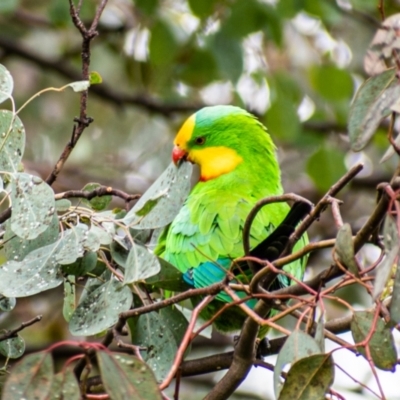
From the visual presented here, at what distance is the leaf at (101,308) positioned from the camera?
66.6 inches

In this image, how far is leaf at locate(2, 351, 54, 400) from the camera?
1.25 metres

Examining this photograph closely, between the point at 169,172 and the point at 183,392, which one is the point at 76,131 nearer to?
the point at 169,172

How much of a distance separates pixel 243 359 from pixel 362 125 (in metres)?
0.67

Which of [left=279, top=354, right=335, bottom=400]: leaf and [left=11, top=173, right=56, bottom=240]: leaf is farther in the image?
[left=11, top=173, right=56, bottom=240]: leaf

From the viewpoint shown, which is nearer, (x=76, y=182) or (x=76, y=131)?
(x=76, y=131)

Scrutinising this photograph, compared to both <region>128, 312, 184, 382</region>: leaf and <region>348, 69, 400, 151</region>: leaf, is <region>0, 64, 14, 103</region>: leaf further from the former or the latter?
<region>348, 69, 400, 151</region>: leaf

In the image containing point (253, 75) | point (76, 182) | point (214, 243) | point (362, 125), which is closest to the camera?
point (362, 125)

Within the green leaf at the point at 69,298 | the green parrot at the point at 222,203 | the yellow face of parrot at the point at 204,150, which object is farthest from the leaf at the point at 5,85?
the yellow face of parrot at the point at 204,150

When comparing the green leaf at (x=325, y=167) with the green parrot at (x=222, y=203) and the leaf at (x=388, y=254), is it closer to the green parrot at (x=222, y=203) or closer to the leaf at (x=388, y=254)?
the green parrot at (x=222, y=203)

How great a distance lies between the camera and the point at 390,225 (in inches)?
52.6

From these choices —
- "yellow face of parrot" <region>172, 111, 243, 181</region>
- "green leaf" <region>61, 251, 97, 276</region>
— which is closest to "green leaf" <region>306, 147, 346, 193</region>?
"yellow face of parrot" <region>172, 111, 243, 181</region>

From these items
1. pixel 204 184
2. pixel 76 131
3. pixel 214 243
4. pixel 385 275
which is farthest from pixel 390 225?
pixel 204 184

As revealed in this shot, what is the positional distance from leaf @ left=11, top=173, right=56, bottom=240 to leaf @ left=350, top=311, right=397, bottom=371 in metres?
0.64

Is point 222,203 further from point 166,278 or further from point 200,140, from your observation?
point 166,278
